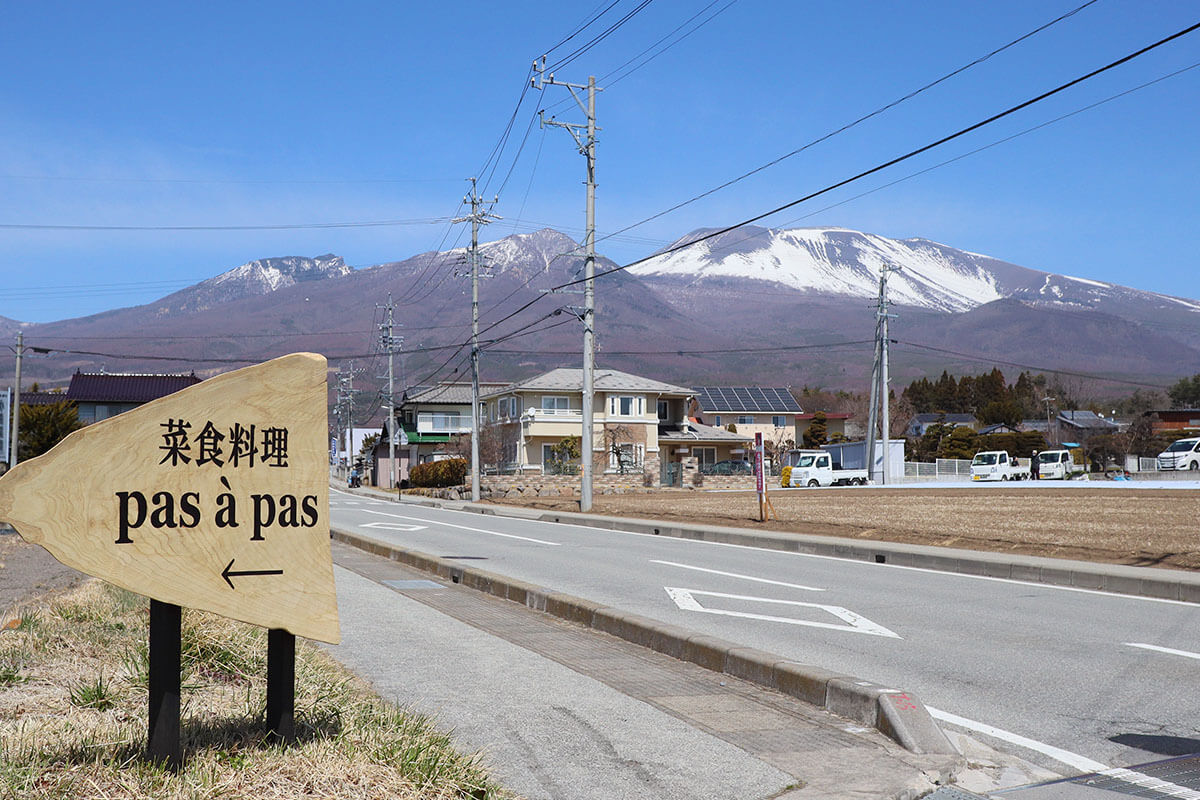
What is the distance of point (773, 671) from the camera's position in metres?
7.21

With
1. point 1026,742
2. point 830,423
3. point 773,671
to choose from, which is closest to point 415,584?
point 773,671

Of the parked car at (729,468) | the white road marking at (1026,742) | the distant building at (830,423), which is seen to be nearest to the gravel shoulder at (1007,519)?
the white road marking at (1026,742)

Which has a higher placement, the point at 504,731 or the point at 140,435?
the point at 140,435

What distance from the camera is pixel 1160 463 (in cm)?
5734

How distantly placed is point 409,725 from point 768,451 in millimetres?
75988

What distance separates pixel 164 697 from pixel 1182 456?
60.2 metres

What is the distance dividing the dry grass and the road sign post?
23 cm

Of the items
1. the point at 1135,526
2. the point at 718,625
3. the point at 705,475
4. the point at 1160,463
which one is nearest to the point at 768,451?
the point at 705,475

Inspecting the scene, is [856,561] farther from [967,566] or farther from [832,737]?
[832,737]

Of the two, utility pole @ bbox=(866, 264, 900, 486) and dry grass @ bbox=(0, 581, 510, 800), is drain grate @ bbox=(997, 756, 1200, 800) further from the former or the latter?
utility pole @ bbox=(866, 264, 900, 486)

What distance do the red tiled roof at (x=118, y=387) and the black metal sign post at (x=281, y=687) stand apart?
66154 millimetres

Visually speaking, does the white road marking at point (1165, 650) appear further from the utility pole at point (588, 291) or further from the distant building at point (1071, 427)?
the distant building at point (1071, 427)

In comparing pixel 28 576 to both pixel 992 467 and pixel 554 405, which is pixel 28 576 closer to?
pixel 992 467

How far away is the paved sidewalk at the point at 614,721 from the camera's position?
5.04m
